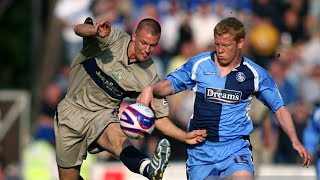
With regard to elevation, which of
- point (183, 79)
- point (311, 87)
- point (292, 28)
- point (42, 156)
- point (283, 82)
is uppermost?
point (183, 79)

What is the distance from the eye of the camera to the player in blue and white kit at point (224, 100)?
379 inches

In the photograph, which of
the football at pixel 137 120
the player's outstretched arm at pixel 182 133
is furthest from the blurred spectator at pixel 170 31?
the football at pixel 137 120

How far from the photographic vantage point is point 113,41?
10391 mm

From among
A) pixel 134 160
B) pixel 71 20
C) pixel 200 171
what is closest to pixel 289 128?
pixel 200 171

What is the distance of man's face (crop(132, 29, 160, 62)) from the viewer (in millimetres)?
9922

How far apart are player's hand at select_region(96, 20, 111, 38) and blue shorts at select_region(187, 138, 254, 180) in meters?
1.53

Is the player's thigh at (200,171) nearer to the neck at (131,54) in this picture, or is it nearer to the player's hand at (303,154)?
the player's hand at (303,154)

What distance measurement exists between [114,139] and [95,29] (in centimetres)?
135

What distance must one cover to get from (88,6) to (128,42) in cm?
852

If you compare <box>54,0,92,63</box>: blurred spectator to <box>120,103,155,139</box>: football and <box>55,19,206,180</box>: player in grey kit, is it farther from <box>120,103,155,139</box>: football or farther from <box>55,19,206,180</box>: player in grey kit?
<box>120,103,155,139</box>: football

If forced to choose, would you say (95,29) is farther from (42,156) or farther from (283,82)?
(42,156)

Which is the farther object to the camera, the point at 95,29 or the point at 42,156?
the point at 42,156

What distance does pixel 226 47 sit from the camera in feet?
31.1

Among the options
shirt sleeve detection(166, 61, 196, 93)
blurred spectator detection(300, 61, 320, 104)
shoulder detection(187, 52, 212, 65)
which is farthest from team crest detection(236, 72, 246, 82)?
blurred spectator detection(300, 61, 320, 104)
